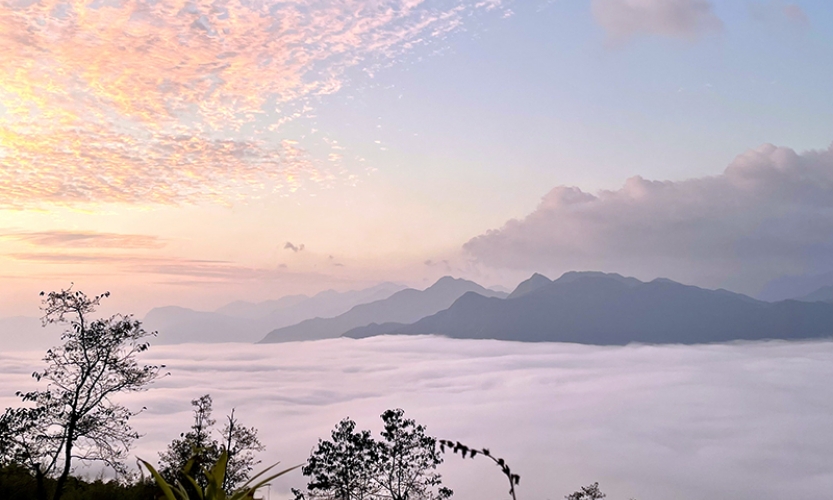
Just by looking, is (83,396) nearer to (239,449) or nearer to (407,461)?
(239,449)

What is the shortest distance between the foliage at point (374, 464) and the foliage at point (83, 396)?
1461 cm

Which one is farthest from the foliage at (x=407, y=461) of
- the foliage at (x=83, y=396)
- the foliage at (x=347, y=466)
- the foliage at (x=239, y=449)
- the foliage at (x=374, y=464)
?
the foliage at (x=83, y=396)

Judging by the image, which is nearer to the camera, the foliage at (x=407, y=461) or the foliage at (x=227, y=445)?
the foliage at (x=227, y=445)

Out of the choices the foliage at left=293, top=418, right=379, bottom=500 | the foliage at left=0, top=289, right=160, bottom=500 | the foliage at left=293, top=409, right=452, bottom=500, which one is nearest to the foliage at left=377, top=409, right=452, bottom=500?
the foliage at left=293, top=409, right=452, bottom=500

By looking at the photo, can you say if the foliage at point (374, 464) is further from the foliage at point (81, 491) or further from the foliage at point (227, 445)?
the foliage at point (81, 491)

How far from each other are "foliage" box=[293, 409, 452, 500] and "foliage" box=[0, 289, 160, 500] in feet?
47.9

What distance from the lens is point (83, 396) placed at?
23656 millimetres

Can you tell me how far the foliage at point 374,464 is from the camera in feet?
116

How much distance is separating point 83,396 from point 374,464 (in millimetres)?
18386

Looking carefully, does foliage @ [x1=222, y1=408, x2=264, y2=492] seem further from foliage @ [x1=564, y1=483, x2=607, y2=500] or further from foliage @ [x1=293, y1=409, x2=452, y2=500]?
foliage @ [x1=564, y1=483, x2=607, y2=500]

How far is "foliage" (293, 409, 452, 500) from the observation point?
116ft

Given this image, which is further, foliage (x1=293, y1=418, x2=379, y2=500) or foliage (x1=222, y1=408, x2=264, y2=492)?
foliage (x1=222, y1=408, x2=264, y2=492)

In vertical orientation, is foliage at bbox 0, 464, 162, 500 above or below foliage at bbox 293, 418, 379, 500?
above

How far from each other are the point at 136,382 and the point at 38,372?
11.6 ft
